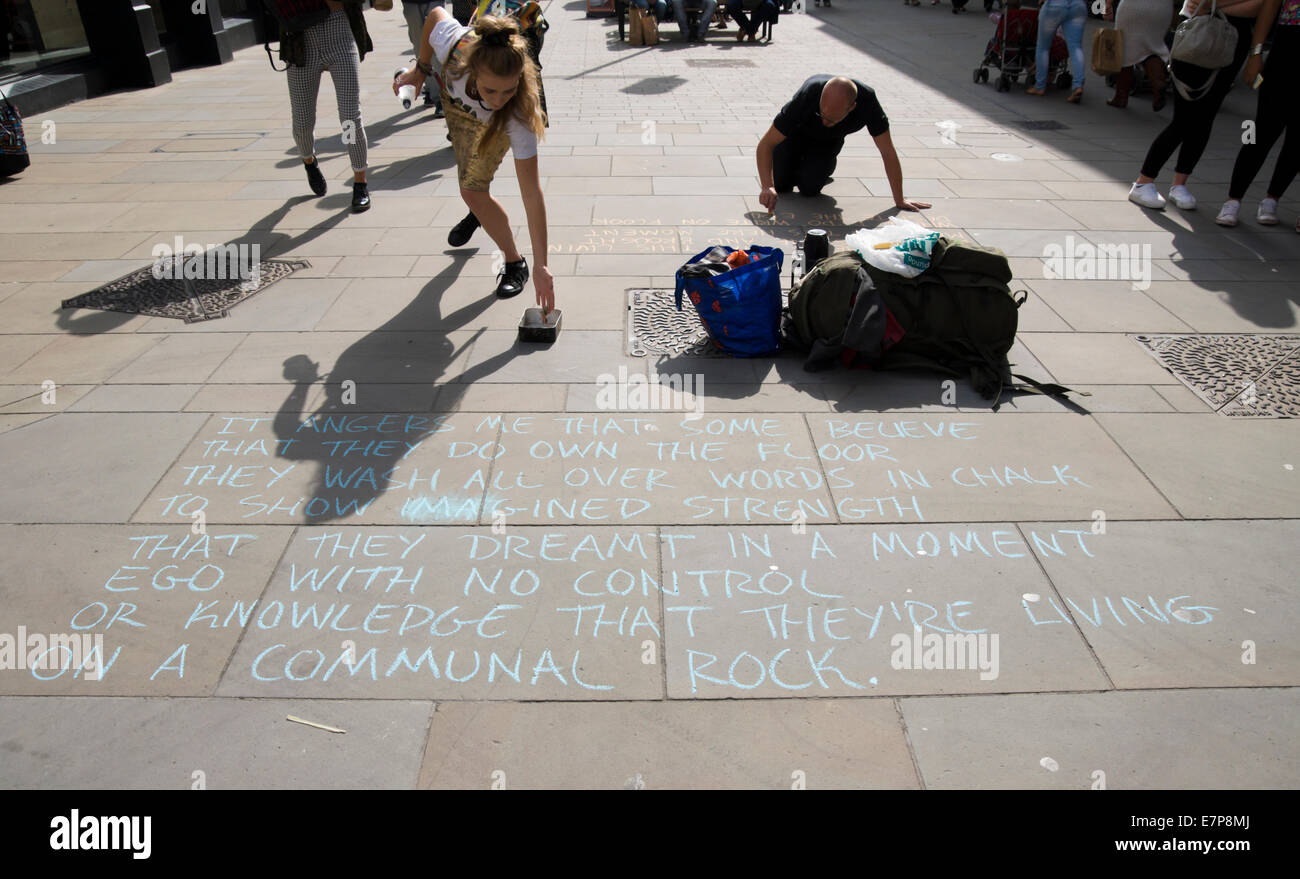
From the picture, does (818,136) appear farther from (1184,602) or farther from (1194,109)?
(1184,602)

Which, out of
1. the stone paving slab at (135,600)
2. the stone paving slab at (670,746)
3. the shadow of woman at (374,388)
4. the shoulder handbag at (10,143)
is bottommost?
the stone paving slab at (670,746)

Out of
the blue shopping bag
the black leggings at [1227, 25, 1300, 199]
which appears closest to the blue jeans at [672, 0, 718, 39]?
the black leggings at [1227, 25, 1300, 199]

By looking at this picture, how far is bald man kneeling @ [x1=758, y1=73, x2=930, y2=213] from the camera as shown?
613 cm

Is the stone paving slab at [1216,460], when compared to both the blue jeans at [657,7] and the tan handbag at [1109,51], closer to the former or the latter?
the tan handbag at [1109,51]

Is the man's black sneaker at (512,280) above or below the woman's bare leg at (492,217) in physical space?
below

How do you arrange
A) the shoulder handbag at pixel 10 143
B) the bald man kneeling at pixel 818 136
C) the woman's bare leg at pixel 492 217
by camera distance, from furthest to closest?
the shoulder handbag at pixel 10 143 < the bald man kneeling at pixel 818 136 < the woman's bare leg at pixel 492 217

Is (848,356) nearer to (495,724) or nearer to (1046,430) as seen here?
(1046,430)

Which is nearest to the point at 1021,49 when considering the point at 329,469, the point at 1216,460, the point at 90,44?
the point at 1216,460

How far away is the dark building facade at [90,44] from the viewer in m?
10.5

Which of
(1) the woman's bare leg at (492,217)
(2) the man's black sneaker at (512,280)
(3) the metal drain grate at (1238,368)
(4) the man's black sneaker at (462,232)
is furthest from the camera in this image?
(4) the man's black sneaker at (462,232)

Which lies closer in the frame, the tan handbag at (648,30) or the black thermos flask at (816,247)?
the black thermos flask at (816,247)

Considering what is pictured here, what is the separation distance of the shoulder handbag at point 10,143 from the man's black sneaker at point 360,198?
3484 millimetres

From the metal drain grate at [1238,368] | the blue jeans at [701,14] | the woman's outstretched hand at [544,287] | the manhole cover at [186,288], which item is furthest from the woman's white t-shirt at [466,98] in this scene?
the blue jeans at [701,14]

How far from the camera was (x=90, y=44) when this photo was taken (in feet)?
38.3
